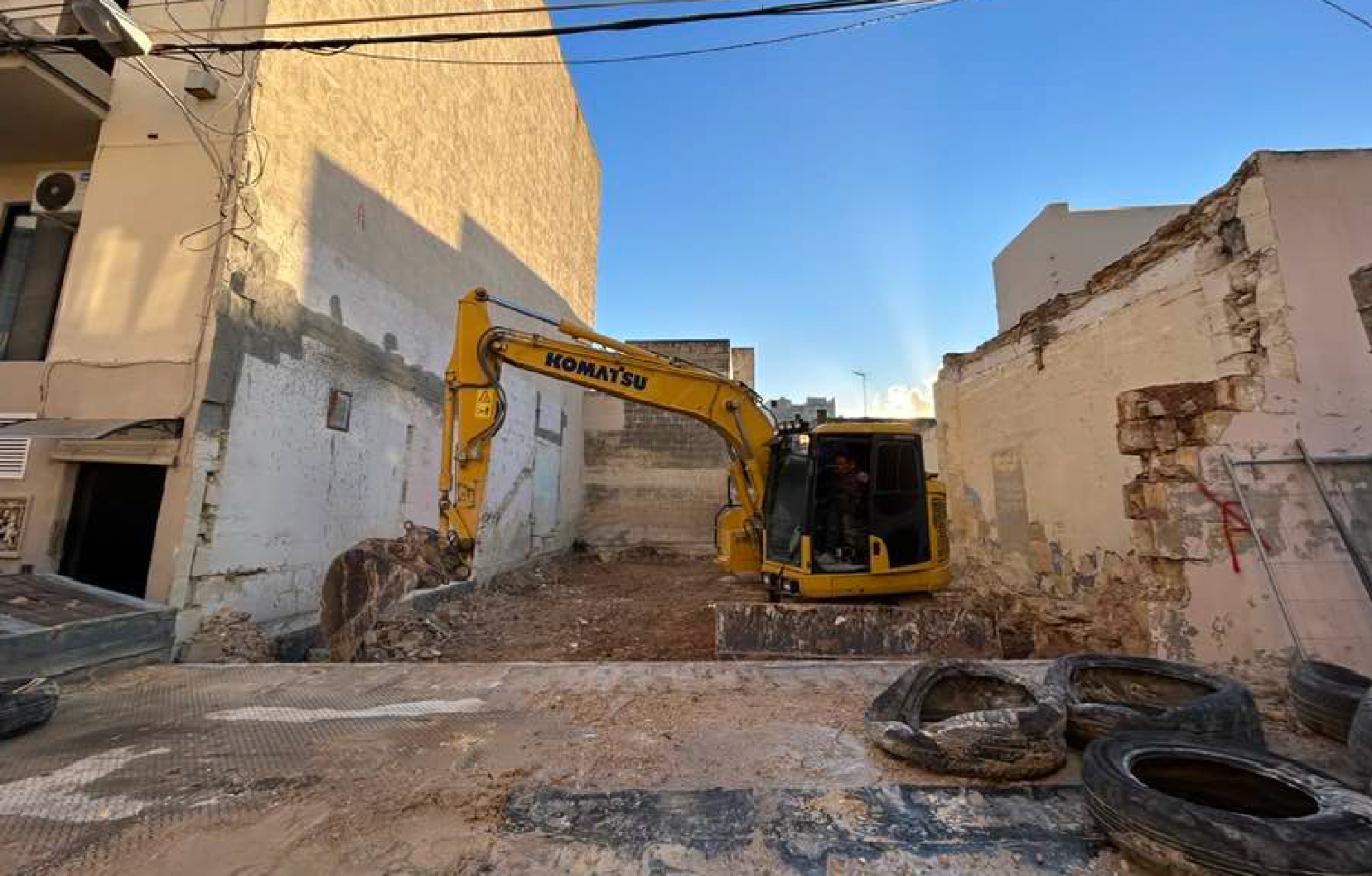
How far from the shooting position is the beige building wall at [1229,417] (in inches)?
139

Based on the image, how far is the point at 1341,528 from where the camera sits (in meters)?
3.42

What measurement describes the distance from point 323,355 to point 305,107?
8.45 feet

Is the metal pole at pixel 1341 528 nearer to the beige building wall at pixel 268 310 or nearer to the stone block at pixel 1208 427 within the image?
the stone block at pixel 1208 427

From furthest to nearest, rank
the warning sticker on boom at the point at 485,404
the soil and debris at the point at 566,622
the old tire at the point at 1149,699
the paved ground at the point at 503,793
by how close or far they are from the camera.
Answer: the soil and debris at the point at 566,622 → the warning sticker on boom at the point at 485,404 → the old tire at the point at 1149,699 → the paved ground at the point at 503,793

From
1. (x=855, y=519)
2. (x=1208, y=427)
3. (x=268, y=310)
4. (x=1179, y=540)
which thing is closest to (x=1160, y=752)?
(x=1179, y=540)

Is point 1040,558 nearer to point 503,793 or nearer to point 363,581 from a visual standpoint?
point 503,793

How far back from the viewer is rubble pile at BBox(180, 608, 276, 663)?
4.71 meters

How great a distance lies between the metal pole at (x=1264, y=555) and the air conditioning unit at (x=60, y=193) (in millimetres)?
10274

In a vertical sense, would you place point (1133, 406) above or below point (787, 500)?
above

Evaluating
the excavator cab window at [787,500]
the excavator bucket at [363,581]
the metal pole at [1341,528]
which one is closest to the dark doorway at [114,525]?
the excavator bucket at [363,581]

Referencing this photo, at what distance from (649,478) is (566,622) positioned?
769 centimetres

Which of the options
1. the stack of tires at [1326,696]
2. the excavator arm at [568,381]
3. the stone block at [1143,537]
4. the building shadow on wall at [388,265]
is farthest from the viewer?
the building shadow on wall at [388,265]

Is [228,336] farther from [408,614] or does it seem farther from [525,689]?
[525,689]

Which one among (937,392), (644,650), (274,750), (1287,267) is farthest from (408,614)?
(1287,267)
